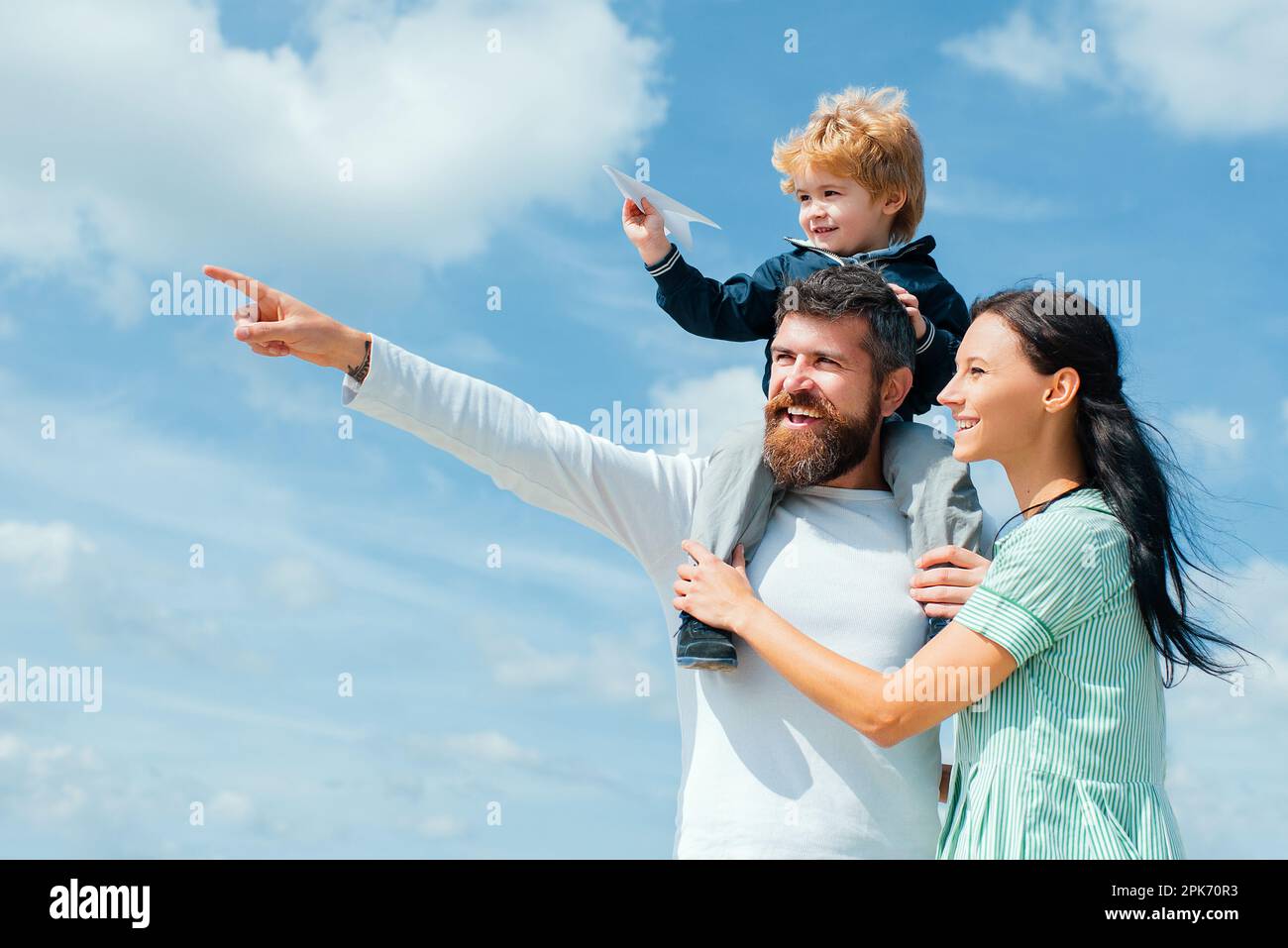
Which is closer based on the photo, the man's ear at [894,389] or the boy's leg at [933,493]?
the boy's leg at [933,493]

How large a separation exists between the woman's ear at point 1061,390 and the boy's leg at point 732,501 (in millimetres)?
1074

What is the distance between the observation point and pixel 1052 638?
11.7 feet

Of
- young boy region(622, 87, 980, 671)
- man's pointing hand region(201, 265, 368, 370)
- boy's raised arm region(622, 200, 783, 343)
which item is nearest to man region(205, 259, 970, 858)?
man's pointing hand region(201, 265, 368, 370)

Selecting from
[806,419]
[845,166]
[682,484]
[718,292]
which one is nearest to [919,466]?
[806,419]

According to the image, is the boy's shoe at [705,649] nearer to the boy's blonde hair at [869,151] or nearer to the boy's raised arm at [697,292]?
the boy's raised arm at [697,292]

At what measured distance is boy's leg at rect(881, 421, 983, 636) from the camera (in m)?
4.27

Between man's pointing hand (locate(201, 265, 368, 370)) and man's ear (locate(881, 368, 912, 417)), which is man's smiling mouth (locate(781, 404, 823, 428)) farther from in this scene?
man's pointing hand (locate(201, 265, 368, 370))

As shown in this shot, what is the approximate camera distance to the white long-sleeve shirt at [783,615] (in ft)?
13.4

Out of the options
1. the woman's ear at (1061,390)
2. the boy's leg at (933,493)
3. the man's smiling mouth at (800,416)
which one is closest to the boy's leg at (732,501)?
the man's smiling mouth at (800,416)

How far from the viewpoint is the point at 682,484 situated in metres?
4.84

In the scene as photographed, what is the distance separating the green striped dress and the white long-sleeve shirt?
1.48 ft
